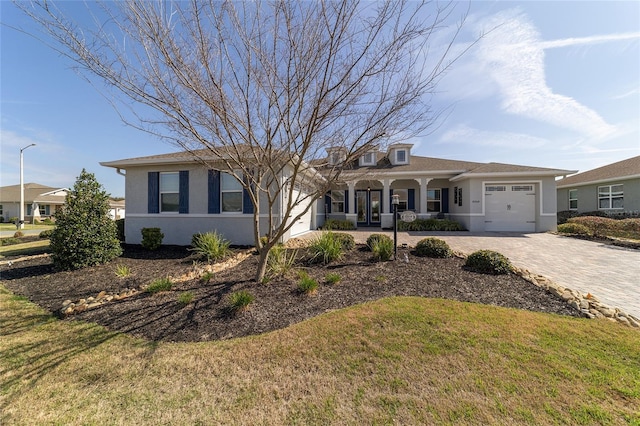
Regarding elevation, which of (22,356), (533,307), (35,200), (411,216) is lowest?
(22,356)

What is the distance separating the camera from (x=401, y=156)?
16.9 m

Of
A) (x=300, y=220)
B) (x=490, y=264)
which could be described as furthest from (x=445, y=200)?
(x=490, y=264)

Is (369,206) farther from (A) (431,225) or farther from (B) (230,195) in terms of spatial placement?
(B) (230,195)

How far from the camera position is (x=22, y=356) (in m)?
3.10

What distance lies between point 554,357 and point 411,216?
19.0 feet

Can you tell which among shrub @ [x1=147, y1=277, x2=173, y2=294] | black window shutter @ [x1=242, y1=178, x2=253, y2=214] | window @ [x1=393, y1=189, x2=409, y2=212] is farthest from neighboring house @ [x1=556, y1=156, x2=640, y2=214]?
shrub @ [x1=147, y1=277, x2=173, y2=294]

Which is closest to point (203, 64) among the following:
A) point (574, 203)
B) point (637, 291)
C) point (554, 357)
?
point (554, 357)

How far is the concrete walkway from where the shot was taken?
4.70 meters

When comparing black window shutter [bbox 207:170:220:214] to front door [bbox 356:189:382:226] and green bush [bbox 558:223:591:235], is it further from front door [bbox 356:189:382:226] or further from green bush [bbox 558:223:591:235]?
green bush [bbox 558:223:591:235]

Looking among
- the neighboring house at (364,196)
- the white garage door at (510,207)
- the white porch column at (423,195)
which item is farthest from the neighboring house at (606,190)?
the white porch column at (423,195)

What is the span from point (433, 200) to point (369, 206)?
427cm

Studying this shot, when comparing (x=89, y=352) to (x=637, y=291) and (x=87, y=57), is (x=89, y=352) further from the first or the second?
(x=637, y=291)

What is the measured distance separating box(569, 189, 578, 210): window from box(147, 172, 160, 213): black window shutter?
1083 inches

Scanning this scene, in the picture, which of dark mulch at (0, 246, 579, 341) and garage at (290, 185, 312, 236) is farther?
garage at (290, 185, 312, 236)
